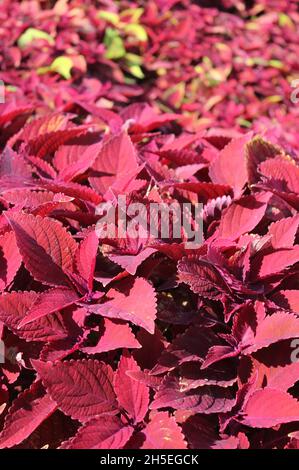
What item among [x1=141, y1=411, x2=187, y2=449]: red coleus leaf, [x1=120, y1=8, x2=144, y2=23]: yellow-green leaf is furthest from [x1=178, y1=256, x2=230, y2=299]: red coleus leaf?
[x1=120, y1=8, x2=144, y2=23]: yellow-green leaf

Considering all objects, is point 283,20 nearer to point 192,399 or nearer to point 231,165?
point 231,165

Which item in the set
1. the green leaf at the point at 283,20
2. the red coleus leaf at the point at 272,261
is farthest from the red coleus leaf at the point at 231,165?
the green leaf at the point at 283,20

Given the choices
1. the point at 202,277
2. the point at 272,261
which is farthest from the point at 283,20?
the point at 202,277

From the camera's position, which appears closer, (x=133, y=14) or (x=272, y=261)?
(x=272, y=261)

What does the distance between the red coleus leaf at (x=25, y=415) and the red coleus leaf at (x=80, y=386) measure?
1.5 inches

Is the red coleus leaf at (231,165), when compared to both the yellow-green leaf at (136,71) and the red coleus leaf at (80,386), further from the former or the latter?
the yellow-green leaf at (136,71)

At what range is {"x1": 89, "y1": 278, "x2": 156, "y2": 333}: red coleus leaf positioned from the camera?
1.26 metres

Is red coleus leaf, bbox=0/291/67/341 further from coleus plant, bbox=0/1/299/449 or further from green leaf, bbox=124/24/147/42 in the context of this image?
green leaf, bbox=124/24/147/42

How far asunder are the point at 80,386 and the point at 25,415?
12 centimetres

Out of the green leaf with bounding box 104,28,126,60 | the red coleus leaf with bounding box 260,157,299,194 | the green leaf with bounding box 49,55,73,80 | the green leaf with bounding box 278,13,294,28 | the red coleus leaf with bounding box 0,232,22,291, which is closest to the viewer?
the red coleus leaf with bounding box 0,232,22,291

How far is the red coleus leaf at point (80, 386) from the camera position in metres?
1.26

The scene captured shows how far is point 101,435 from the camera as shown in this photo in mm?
1244

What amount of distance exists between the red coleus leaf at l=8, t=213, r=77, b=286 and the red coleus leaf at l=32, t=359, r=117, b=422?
7.4 inches

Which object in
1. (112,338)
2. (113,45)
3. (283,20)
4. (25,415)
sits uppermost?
(112,338)
